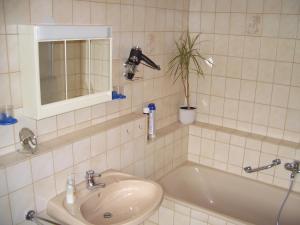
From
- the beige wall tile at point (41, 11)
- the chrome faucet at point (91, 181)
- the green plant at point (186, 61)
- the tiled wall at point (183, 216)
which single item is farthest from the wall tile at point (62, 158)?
the green plant at point (186, 61)

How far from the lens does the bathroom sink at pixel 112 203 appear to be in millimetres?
1686

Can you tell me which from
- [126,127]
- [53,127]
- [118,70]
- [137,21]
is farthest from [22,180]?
[137,21]

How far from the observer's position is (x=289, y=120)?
265 cm

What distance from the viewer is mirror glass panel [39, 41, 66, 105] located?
1592mm

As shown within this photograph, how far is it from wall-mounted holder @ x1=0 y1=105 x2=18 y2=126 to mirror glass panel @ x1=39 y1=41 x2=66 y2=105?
0.51ft

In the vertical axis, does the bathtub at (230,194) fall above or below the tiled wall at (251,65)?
below

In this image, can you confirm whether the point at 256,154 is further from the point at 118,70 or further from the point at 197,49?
the point at 118,70

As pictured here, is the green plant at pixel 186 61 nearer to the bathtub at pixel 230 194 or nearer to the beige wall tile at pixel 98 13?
the bathtub at pixel 230 194

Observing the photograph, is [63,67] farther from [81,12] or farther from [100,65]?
[81,12]

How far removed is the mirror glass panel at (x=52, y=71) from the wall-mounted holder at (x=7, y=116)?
154 mm

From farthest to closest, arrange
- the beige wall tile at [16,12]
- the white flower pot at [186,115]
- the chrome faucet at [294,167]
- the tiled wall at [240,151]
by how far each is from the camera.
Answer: the white flower pot at [186,115] < the tiled wall at [240,151] < the chrome faucet at [294,167] < the beige wall tile at [16,12]

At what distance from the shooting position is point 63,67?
1.71 meters

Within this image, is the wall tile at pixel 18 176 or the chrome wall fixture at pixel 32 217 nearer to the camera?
the wall tile at pixel 18 176

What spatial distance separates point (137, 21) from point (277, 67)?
117cm
